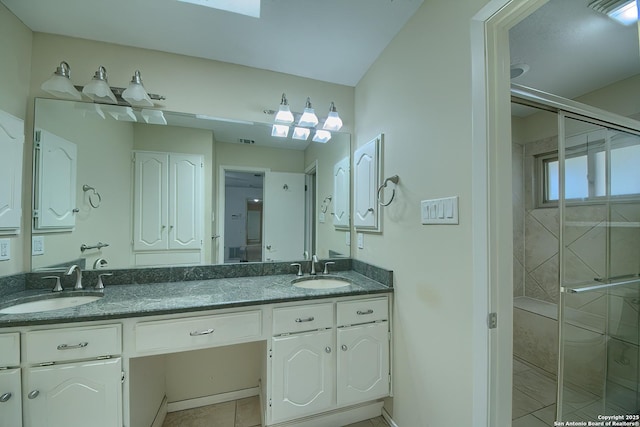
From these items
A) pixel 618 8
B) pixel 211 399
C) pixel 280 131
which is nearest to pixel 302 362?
pixel 211 399

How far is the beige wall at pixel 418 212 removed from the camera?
1015mm

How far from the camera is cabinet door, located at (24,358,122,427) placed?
39.4 inches

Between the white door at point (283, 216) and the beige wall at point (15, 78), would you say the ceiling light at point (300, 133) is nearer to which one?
the white door at point (283, 216)

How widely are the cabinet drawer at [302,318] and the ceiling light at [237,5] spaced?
167cm

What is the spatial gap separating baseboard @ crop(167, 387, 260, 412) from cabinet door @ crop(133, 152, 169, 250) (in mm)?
1094

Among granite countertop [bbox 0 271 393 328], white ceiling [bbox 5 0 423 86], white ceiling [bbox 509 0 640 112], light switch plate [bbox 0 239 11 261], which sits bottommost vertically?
granite countertop [bbox 0 271 393 328]

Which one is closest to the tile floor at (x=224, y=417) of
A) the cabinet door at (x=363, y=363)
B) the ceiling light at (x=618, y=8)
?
the cabinet door at (x=363, y=363)

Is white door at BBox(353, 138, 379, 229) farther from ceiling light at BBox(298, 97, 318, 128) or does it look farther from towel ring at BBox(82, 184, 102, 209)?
towel ring at BBox(82, 184, 102, 209)

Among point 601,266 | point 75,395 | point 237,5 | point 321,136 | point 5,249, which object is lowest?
point 75,395

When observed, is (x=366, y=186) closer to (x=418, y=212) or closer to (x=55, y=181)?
(x=418, y=212)

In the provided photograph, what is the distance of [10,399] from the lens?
97 cm

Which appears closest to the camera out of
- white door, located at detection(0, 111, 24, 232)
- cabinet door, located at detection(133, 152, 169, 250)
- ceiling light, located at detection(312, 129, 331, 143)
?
white door, located at detection(0, 111, 24, 232)

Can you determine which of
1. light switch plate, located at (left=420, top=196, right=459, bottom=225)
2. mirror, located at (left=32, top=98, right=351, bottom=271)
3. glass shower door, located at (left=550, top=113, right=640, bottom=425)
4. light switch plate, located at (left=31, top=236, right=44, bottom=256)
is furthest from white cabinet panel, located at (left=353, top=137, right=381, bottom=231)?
light switch plate, located at (left=31, top=236, right=44, bottom=256)

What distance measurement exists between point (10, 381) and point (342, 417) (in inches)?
64.1
